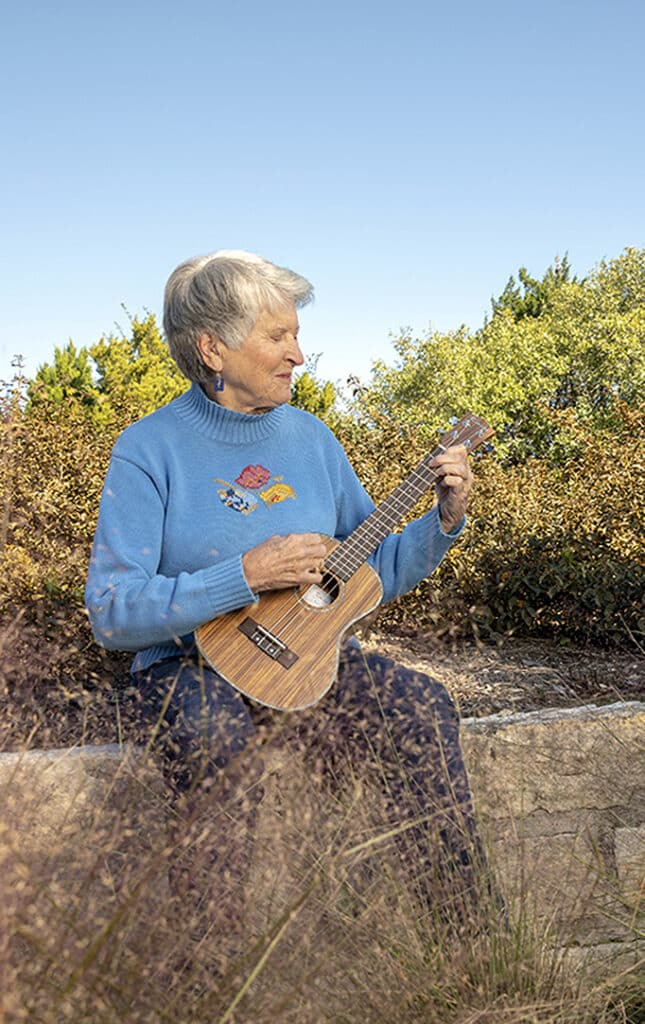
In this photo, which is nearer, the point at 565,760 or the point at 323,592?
the point at 323,592

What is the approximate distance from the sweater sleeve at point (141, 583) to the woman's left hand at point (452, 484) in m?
0.54

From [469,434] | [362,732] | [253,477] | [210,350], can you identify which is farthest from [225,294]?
[362,732]

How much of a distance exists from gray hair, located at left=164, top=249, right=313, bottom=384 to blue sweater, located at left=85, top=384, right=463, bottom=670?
17 cm

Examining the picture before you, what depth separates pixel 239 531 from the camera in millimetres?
2525

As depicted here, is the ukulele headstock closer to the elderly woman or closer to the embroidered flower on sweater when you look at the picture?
the elderly woman

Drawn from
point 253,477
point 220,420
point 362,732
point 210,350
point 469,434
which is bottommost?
point 362,732

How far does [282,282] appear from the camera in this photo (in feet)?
8.54

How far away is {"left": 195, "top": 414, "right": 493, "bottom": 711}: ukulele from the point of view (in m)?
2.38

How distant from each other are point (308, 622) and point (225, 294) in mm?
785

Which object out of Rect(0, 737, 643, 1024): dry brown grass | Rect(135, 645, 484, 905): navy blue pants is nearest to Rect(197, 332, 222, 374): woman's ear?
Rect(135, 645, 484, 905): navy blue pants

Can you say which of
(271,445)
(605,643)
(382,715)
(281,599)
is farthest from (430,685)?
(605,643)

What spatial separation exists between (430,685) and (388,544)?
16.9 inches

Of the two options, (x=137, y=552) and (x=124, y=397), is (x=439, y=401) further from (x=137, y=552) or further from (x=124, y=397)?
(x=137, y=552)

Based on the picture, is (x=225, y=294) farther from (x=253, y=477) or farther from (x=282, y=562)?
(x=282, y=562)
